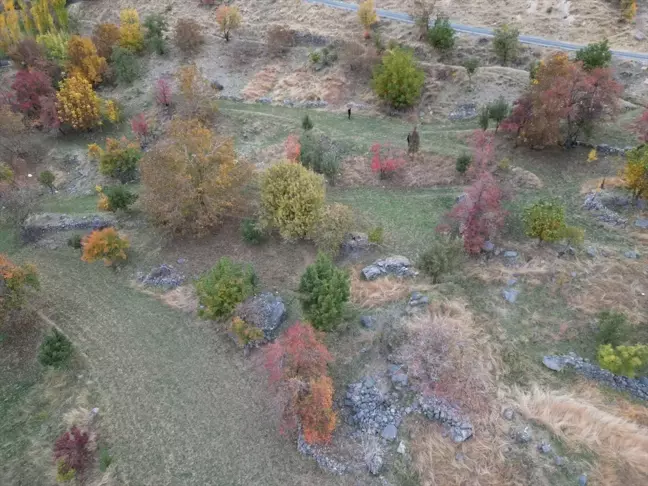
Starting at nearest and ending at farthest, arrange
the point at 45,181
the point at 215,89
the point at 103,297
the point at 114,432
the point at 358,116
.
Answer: the point at 114,432, the point at 103,297, the point at 45,181, the point at 358,116, the point at 215,89

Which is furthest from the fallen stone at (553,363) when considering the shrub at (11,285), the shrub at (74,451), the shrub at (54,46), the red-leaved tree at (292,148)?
the shrub at (54,46)

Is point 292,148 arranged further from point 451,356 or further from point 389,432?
point 389,432

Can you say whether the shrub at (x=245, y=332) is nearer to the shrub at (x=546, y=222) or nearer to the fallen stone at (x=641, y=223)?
the shrub at (x=546, y=222)

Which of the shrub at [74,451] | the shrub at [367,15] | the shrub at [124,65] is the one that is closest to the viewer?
the shrub at [74,451]

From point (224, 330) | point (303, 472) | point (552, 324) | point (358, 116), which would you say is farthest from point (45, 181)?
point (552, 324)

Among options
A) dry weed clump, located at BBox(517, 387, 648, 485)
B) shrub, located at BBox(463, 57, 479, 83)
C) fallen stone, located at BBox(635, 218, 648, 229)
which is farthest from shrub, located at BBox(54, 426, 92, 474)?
shrub, located at BBox(463, 57, 479, 83)

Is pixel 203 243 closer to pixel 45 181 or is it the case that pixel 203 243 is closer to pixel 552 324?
pixel 45 181

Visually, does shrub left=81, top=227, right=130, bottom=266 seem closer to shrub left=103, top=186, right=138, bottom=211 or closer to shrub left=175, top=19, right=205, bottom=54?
shrub left=103, top=186, right=138, bottom=211
